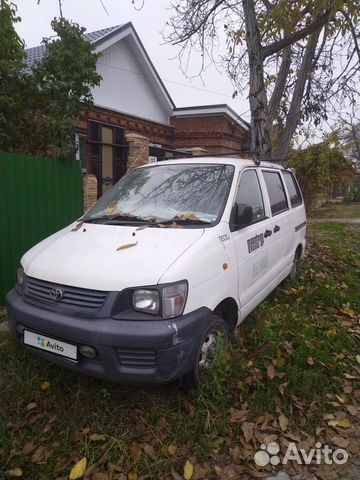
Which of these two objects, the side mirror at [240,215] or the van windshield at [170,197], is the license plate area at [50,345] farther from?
the side mirror at [240,215]

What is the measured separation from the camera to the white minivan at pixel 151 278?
234 cm

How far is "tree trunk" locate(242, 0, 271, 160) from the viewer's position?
6.23m

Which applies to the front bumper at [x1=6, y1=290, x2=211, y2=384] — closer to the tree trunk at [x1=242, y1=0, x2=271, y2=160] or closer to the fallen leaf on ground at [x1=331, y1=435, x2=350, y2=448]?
the fallen leaf on ground at [x1=331, y1=435, x2=350, y2=448]

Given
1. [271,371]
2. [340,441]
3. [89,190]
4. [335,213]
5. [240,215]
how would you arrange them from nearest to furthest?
[340,441], [271,371], [240,215], [89,190], [335,213]

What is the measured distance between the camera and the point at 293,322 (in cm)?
394

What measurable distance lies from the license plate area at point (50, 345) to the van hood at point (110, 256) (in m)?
0.41

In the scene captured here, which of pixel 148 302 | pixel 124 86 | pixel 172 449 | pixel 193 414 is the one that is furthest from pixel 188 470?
pixel 124 86

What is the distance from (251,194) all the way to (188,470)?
2585 mm

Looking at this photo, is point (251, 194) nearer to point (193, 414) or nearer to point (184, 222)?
point (184, 222)

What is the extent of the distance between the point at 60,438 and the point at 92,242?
1.42 metres

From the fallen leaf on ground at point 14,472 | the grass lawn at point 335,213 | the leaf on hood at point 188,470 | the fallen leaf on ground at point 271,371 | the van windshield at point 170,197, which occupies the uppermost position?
the van windshield at point 170,197

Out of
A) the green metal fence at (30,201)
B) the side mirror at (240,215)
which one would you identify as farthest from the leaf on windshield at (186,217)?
the green metal fence at (30,201)

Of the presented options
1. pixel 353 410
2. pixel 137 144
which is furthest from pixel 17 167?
pixel 137 144

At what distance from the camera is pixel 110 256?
8.63ft
